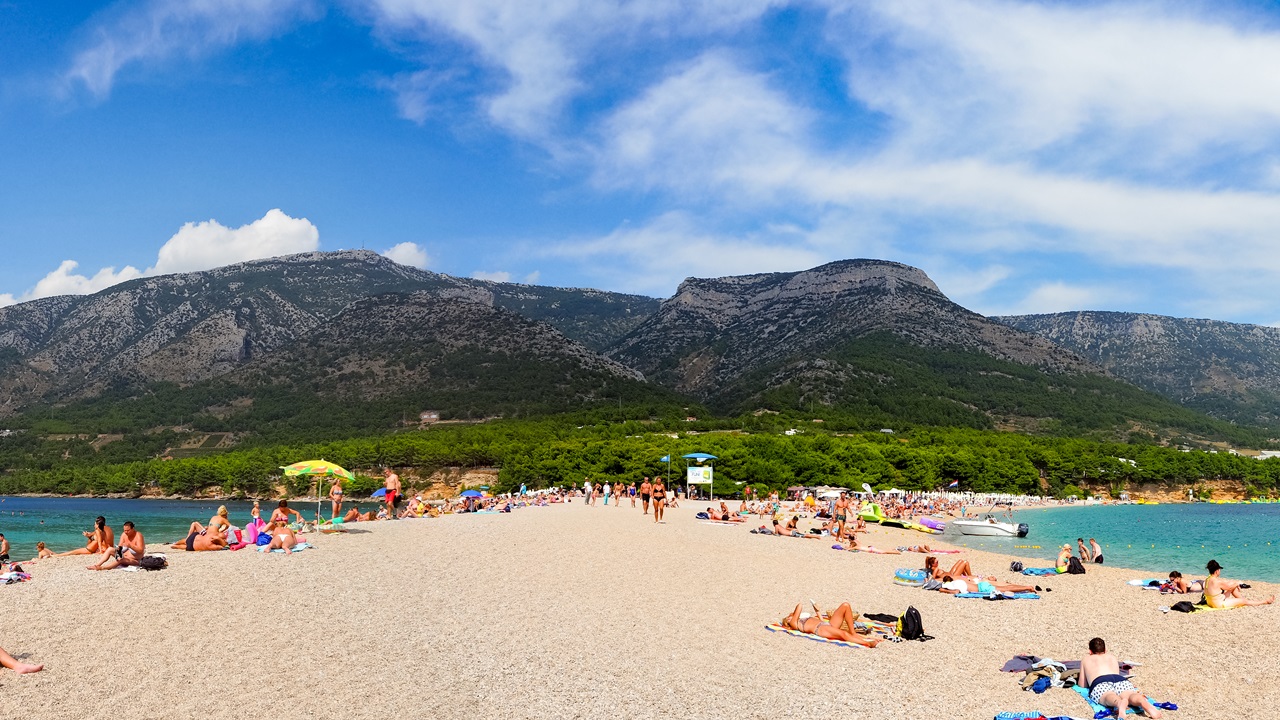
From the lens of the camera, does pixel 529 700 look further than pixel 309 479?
No

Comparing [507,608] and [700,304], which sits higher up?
[700,304]

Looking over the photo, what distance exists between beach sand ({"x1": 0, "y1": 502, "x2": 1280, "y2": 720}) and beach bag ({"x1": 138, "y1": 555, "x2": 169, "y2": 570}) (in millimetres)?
474

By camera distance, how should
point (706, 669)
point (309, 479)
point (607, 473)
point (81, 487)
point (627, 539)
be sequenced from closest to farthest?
1. point (706, 669)
2. point (627, 539)
3. point (607, 473)
4. point (309, 479)
5. point (81, 487)

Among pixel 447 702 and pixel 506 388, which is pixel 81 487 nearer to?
pixel 506 388

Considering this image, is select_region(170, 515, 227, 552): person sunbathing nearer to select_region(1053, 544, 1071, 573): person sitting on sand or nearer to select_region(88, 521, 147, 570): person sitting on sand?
select_region(88, 521, 147, 570): person sitting on sand

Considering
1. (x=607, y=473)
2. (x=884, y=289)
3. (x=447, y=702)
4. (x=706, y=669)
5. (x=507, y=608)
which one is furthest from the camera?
(x=884, y=289)

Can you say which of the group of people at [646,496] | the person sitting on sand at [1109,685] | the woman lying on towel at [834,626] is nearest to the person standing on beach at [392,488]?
the group of people at [646,496]

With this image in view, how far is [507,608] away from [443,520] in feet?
60.0

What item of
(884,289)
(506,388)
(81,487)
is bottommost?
(81,487)

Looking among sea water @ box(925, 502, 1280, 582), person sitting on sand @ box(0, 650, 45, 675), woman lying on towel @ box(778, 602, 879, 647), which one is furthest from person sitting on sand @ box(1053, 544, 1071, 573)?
person sitting on sand @ box(0, 650, 45, 675)

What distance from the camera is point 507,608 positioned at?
559 inches

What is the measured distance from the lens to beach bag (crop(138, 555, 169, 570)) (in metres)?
15.5

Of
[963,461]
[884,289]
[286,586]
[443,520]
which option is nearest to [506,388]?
[963,461]

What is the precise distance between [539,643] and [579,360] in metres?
121
